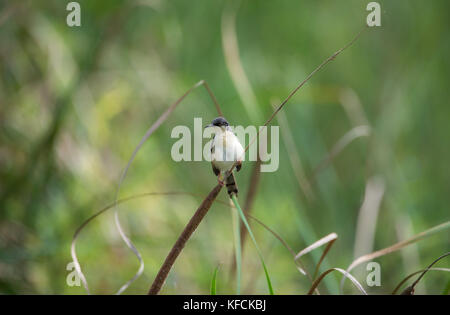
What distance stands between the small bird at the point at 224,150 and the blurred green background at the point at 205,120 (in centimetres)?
48

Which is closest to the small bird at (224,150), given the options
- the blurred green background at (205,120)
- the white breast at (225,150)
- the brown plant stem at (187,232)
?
the white breast at (225,150)

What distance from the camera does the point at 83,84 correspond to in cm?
253

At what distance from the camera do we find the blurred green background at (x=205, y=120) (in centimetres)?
209

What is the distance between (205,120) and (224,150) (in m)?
1.93

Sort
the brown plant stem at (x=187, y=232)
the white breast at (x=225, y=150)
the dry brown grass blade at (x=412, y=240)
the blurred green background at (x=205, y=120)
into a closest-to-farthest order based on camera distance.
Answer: the brown plant stem at (x=187, y=232) < the dry brown grass blade at (x=412, y=240) < the white breast at (x=225, y=150) < the blurred green background at (x=205, y=120)

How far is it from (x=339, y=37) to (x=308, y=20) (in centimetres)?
29

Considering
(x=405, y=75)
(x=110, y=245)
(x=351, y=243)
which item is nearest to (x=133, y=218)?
(x=110, y=245)

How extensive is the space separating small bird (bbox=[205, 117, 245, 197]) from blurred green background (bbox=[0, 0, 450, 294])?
479mm

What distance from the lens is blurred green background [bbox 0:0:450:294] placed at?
209 centimetres

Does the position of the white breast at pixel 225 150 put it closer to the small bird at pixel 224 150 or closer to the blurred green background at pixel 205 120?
the small bird at pixel 224 150

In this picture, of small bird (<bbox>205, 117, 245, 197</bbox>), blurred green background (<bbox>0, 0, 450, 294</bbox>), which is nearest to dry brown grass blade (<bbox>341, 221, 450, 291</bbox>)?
small bird (<bbox>205, 117, 245, 197</bbox>)

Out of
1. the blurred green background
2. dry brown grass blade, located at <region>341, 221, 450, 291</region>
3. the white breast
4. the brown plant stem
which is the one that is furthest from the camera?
the blurred green background

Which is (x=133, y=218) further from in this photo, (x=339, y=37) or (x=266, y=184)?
(x=339, y=37)

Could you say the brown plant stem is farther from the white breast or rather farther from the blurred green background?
the blurred green background
